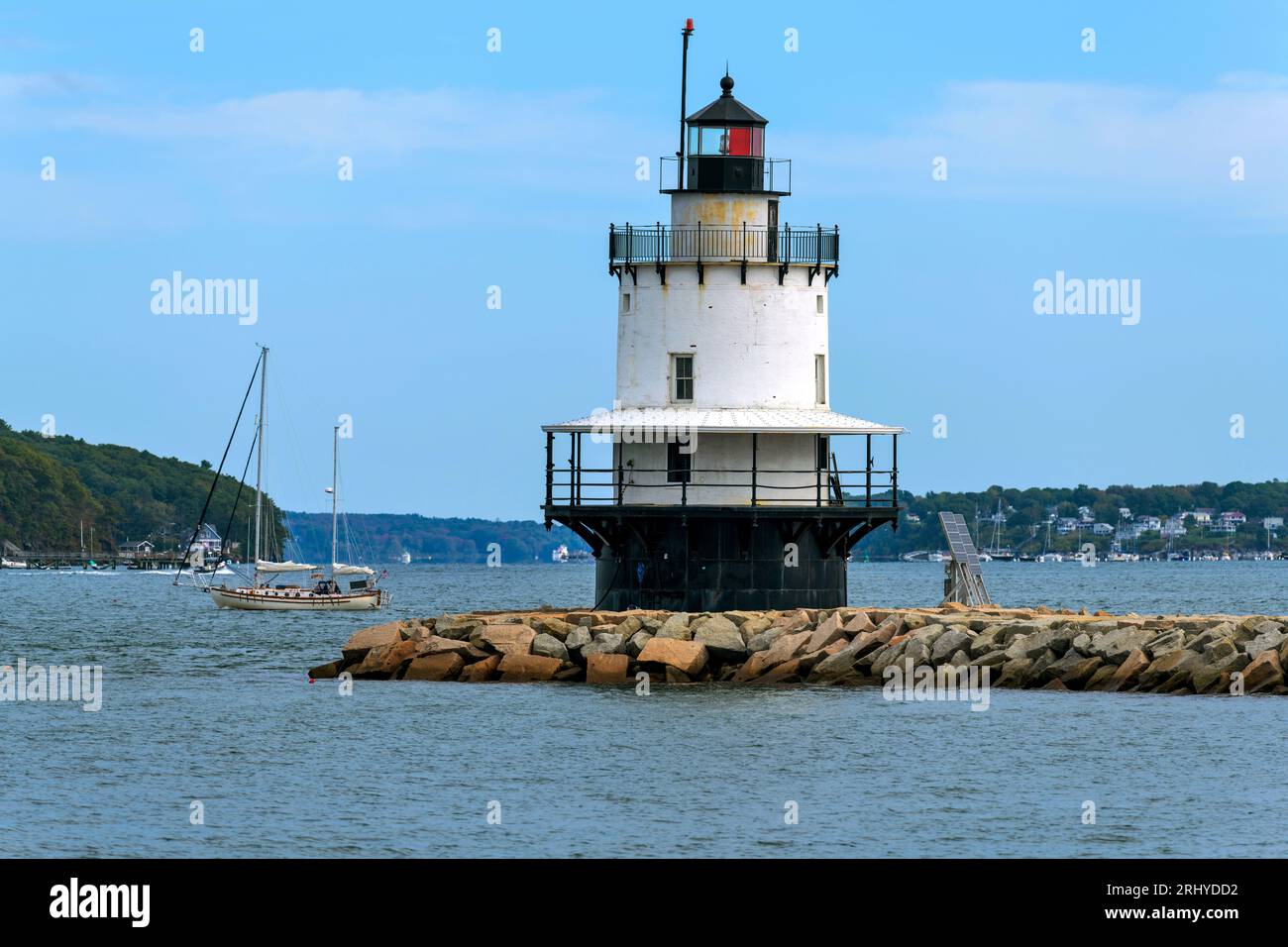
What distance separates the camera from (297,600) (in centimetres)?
8381

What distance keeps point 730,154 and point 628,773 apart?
15963mm

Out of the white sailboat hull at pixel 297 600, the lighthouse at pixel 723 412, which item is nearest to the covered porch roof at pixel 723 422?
the lighthouse at pixel 723 412

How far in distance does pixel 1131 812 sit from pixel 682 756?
680 cm

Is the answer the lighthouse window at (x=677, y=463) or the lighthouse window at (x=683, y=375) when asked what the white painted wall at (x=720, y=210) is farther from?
the lighthouse window at (x=677, y=463)

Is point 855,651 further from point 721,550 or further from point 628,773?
point 628,773

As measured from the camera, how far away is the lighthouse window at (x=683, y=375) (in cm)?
4231

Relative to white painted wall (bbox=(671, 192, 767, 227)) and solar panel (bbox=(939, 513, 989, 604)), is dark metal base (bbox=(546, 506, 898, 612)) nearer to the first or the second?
white painted wall (bbox=(671, 192, 767, 227))

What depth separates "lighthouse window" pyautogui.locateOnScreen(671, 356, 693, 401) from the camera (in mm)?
42312

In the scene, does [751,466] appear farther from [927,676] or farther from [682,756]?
[682,756]

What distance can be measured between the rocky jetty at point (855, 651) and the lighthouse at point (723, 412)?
1305 millimetres

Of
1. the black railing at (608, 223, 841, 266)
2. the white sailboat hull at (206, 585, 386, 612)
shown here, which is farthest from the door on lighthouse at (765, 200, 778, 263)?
the white sailboat hull at (206, 585, 386, 612)

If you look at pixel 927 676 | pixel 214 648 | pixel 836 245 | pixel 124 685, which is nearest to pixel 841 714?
pixel 927 676

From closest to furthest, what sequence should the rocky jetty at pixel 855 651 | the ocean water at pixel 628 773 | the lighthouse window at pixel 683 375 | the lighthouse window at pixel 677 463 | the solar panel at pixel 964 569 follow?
the ocean water at pixel 628 773 → the rocky jetty at pixel 855 651 → the lighthouse window at pixel 677 463 → the lighthouse window at pixel 683 375 → the solar panel at pixel 964 569
